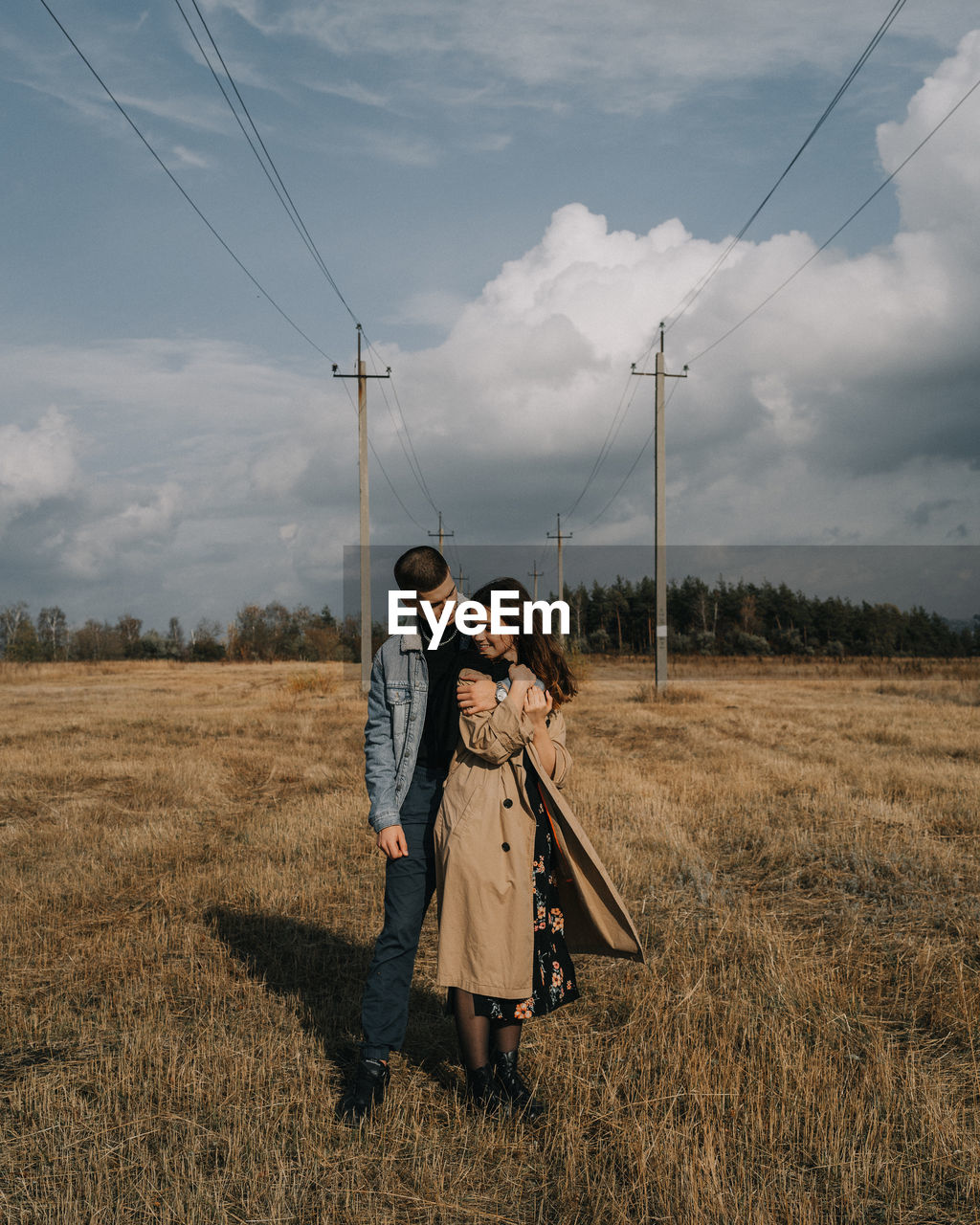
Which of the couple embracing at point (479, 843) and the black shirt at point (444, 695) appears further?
the black shirt at point (444, 695)

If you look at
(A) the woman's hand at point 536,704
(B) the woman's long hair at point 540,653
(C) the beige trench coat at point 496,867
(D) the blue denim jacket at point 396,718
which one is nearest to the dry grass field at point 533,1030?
(C) the beige trench coat at point 496,867

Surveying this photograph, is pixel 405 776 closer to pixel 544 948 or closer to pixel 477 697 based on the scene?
pixel 477 697

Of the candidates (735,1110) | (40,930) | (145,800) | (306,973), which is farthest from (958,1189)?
(145,800)

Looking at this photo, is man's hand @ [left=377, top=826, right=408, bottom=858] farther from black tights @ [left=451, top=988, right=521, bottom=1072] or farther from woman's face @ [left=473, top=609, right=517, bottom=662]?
woman's face @ [left=473, top=609, right=517, bottom=662]

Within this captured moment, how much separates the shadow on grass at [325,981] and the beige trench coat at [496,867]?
856mm

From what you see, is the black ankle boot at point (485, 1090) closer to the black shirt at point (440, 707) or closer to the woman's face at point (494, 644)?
the black shirt at point (440, 707)

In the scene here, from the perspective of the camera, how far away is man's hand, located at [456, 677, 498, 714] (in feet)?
11.1

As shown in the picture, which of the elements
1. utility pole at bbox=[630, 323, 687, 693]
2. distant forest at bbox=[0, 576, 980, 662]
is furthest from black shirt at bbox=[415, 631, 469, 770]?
distant forest at bbox=[0, 576, 980, 662]

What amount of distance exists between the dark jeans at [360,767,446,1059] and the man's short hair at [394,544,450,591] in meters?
0.78

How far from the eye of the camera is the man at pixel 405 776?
3.58 m

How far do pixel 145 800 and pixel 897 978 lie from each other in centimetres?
862

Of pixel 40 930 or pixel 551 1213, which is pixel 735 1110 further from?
pixel 40 930

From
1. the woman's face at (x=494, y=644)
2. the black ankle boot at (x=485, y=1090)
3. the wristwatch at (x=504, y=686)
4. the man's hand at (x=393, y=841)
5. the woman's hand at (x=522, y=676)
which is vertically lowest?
the black ankle boot at (x=485, y=1090)

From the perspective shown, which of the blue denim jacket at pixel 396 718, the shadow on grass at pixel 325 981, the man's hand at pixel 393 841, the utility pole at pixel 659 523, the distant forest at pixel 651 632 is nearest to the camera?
the man's hand at pixel 393 841
